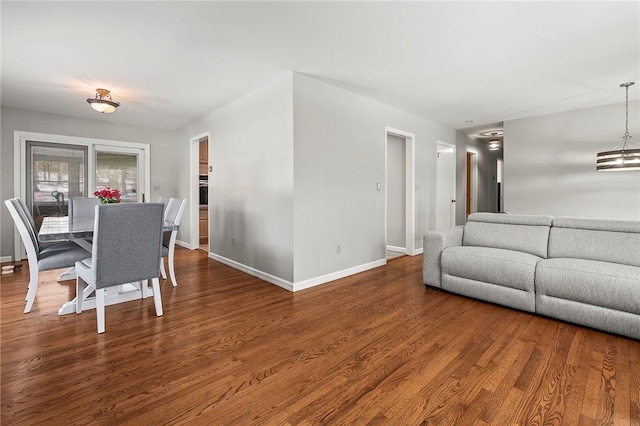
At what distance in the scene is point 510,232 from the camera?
10.4 feet

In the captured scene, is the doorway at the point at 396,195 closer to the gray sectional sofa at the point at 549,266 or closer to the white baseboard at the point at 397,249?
the white baseboard at the point at 397,249

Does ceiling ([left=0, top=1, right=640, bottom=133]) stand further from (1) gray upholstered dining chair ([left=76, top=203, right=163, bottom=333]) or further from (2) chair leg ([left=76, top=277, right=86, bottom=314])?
(2) chair leg ([left=76, top=277, right=86, bottom=314])

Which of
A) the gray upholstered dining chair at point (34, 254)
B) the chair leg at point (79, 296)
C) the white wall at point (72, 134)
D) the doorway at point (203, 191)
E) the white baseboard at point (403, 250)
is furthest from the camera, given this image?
the doorway at point (203, 191)

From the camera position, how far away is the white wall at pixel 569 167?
447 cm

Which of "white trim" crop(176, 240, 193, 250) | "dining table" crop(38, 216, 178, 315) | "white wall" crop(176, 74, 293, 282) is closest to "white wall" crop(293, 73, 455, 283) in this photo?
"white wall" crop(176, 74, 293, 282)

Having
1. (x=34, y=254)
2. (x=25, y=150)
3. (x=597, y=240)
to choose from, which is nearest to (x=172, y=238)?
(x=34, y=254)

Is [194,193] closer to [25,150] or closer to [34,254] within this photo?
[25,150]

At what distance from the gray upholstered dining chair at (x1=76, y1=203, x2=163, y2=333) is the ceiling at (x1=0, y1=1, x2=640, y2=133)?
1502 mm

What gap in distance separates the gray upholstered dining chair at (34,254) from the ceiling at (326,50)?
4.96ft

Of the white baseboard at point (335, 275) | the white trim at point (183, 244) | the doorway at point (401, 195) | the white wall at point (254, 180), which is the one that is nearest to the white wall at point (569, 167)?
the doorway at point (401, 195)

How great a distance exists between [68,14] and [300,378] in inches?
122

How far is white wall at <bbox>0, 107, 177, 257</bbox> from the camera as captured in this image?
15.2 feet

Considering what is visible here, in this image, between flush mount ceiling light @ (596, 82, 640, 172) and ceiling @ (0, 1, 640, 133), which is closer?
ceiling @ (0, 1, 640, 133)

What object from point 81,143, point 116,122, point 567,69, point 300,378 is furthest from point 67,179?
point 567,69
